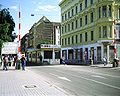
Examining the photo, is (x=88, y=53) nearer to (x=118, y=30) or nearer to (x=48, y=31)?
(x=118, y=30)

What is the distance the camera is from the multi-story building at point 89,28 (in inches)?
1833

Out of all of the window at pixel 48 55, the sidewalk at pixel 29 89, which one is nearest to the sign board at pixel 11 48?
the sidewalk at pixel 29 89

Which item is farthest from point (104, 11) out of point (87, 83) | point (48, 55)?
point (87, 83)

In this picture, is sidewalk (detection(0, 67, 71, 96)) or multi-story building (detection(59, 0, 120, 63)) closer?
sidewalk (detection(0, 67, 71, 96))

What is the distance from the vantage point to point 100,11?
156 feet

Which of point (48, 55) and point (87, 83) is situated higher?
point (48, 55)

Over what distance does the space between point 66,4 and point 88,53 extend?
20817mm

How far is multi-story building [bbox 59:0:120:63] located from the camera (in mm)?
46562

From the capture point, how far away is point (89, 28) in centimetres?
5266

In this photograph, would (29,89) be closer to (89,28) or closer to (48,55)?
(89,28)

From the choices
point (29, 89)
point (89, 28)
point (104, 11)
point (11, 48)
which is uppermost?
point (104, 11)

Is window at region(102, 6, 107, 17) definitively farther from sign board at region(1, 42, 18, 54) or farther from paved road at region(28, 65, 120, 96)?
paved road at region(28, 65, 120, 96)

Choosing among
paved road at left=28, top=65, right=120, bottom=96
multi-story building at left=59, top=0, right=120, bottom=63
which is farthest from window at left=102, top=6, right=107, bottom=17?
paved road at left=28, top=65, right=120, bottom=96

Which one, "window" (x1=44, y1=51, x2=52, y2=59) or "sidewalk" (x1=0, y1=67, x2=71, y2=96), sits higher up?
"window" (x1=44, y1=51, x2=52, y2=59)
